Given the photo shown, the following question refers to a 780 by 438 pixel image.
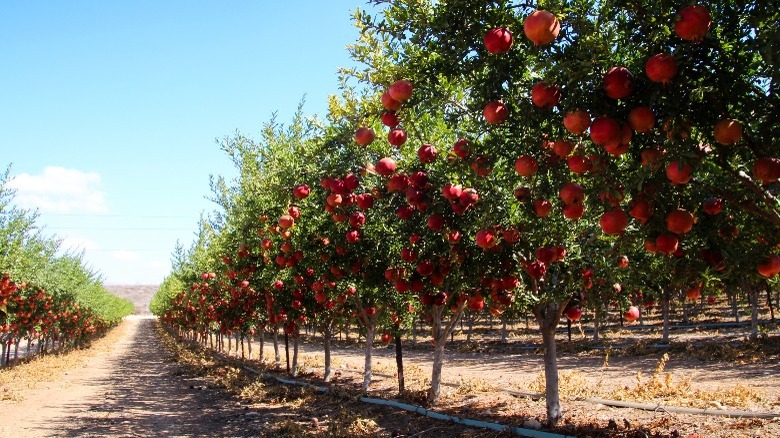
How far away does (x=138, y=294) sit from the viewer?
187875 mm

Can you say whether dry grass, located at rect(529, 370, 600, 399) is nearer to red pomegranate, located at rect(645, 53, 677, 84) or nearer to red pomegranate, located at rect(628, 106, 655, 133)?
red pomegranate, located at rect(628, 106, 655, 133)

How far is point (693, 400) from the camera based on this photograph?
992cm

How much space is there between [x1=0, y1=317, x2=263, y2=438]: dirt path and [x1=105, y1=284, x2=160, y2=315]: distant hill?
159m

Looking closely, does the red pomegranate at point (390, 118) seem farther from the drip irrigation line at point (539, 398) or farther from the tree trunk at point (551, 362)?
the drip irrigation line at point (539, 398)

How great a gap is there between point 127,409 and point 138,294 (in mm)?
191237

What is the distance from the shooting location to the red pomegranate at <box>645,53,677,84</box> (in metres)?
3.09

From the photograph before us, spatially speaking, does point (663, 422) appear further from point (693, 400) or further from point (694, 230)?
point (694, 230)

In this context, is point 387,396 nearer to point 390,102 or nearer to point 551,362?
point 551,362

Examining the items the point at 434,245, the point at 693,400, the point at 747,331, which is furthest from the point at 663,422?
the point at 747,331

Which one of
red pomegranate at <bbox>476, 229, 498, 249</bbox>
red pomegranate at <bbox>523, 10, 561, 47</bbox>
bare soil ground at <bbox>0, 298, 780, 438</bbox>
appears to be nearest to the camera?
red pomegranate at <bbox>523, 10, 561, 47</bbox>

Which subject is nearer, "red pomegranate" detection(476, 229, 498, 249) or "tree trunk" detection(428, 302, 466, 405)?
"red pomegranate" detection(476, 229, 498, 249)

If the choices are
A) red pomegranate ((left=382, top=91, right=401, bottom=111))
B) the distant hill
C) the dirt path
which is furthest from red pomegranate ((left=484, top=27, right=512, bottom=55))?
the distant hill

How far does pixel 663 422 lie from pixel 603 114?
20.9 ft

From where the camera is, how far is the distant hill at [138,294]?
169000mm
